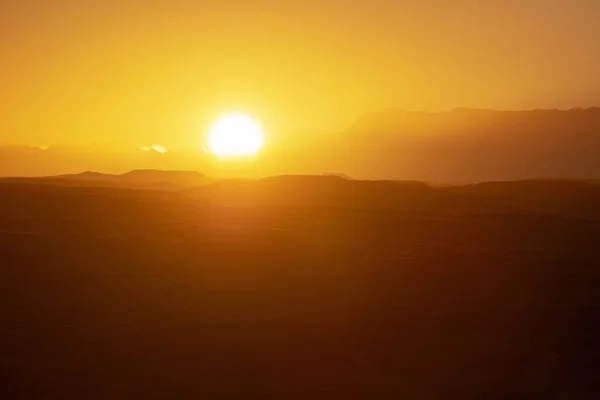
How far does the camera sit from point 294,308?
22.5 metres

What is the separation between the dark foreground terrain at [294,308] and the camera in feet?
59.2

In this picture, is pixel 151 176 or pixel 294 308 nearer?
pixel 294 308

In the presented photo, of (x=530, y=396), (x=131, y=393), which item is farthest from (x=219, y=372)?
(x=530, y=396)

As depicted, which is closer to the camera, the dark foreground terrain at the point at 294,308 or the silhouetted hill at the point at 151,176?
the dark foreground terrain at the point at 294,308

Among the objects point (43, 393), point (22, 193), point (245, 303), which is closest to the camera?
point (43, 393)

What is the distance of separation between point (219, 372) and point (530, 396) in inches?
356

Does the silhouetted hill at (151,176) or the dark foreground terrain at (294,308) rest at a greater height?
the silhouetted hill at (151,176)

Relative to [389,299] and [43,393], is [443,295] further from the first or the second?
[43,393]

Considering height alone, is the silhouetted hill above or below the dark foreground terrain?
above

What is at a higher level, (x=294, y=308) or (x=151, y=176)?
(x=151, y=176)

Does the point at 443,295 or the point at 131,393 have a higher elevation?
the point at 443,295

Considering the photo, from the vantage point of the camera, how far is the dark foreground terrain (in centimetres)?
1805

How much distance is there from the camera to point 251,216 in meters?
38.3

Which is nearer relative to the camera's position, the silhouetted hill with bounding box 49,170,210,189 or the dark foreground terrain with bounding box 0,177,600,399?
the dark foreground terrain with bounding box 0,177,600,399
